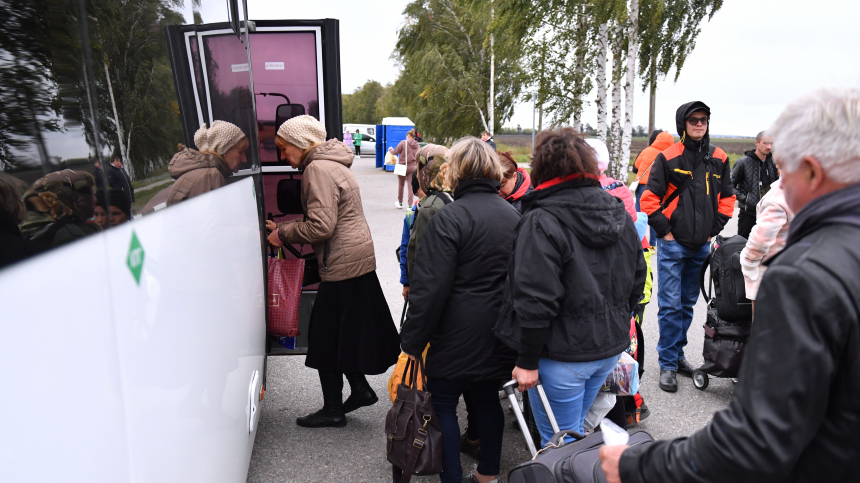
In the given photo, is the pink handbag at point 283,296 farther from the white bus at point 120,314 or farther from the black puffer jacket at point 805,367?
the black puffer jacket at point 805,367

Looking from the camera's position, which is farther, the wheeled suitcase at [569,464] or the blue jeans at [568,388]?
the blue jeans at [568,388]

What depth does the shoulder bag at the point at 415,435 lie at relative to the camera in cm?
283

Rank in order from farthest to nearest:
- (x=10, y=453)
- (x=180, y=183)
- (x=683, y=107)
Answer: (x=683, y=107) < (x=180, y=183) < (x=10, y=453)

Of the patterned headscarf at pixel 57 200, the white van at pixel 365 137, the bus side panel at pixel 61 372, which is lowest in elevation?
the white van at pixel 365 137

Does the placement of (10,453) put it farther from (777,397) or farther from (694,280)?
(694,280)

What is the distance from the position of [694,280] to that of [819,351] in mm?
3715

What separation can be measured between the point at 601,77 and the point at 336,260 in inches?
460

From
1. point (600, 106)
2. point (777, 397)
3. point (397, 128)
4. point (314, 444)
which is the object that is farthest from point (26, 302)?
point (397, 128)

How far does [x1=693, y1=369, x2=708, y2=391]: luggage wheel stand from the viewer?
4387 mm

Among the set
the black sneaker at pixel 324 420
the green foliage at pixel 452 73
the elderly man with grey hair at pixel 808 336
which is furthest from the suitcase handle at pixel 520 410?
the green foliage at pixel 452 73

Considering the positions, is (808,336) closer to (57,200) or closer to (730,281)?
(57,200)

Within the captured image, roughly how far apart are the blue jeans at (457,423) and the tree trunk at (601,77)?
11.4 meters

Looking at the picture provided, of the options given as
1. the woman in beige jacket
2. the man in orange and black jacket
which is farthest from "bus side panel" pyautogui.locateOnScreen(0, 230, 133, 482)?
the man in orange and black jacket

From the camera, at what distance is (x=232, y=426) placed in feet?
7.09
